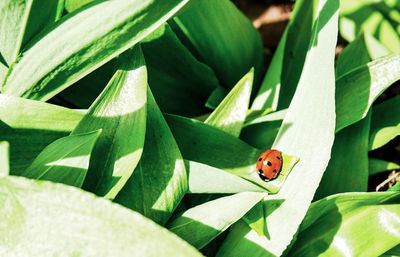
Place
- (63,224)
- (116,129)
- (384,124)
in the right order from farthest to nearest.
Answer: (384,124), (116,129), (63,224)

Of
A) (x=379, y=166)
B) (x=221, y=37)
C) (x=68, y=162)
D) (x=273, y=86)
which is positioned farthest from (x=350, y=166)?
(x=68, y=162)

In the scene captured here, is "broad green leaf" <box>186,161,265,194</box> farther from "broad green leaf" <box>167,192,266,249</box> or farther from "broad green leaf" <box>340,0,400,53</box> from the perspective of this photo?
"broad green leaf" <box>340,0,400,53</box>

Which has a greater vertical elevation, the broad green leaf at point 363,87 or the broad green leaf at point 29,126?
the broad green leaf at point 363,87

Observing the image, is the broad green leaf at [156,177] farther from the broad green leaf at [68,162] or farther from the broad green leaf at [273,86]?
the broad green leaf at [273,86]

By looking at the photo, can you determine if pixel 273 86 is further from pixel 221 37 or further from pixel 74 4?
pixel 74 4

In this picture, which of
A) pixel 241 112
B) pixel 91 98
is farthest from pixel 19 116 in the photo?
pixel 241 112

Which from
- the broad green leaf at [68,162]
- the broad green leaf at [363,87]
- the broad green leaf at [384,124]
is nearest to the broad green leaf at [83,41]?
the broad green leaf at [68,162]
